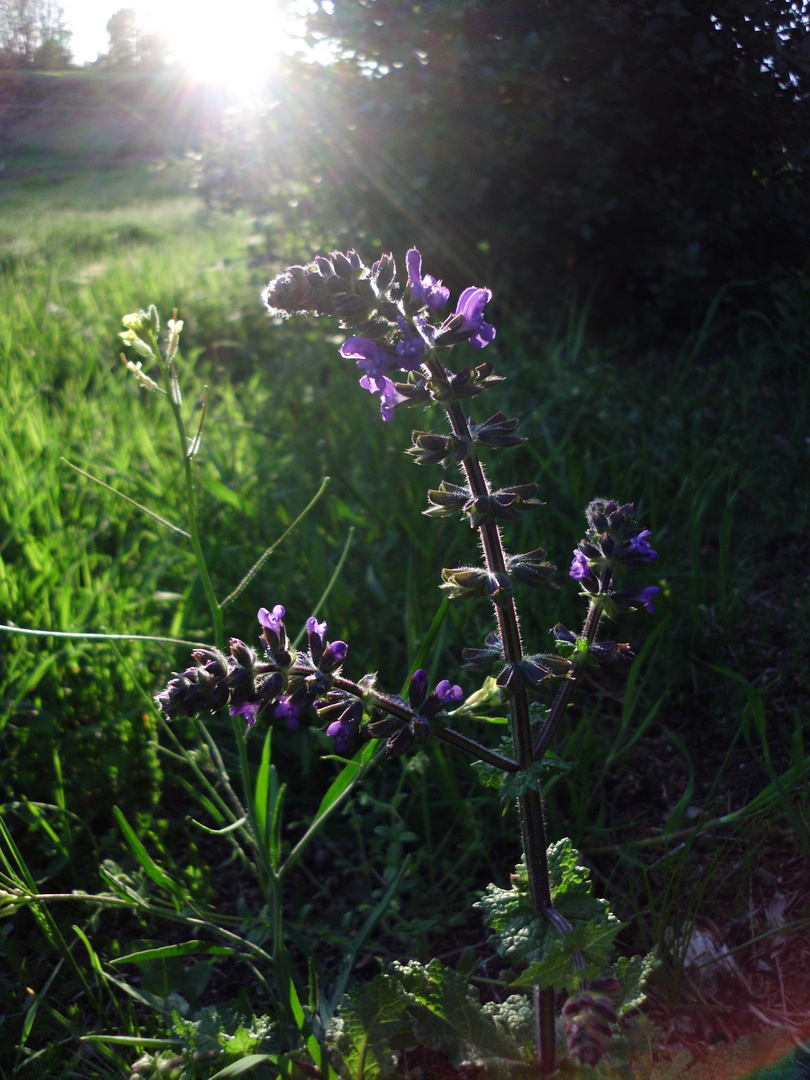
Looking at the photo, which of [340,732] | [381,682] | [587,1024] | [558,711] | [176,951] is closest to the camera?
[587,1024]

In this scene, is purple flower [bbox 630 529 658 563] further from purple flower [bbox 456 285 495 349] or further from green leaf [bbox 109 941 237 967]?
green leaf [bbox 109 941 237 967]

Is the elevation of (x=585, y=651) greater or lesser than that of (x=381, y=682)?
greater

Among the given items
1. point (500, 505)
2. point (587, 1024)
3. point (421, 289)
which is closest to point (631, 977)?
point (587, 1024)

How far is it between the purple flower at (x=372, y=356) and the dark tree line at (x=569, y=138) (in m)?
2.11

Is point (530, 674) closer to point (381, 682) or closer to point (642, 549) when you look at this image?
point (642, 549)

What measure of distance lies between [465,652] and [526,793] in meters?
0.26

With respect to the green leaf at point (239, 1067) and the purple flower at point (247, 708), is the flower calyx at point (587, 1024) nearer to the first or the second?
the green leaf at point (239, 1067)

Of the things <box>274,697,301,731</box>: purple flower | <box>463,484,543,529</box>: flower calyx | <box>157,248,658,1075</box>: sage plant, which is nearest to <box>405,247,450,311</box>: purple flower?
<box>157,248,658,1075</box>: sage plant

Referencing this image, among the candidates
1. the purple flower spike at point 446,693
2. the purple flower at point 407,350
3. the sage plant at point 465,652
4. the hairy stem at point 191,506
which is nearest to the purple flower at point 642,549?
the sage plant at point 465,652

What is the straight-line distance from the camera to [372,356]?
4.09 ft

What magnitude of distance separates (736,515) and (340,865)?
178 cm

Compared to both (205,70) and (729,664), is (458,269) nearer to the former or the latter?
(205,70)

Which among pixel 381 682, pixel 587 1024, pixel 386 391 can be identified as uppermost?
pixel 386 391

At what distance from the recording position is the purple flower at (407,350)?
117 cm
